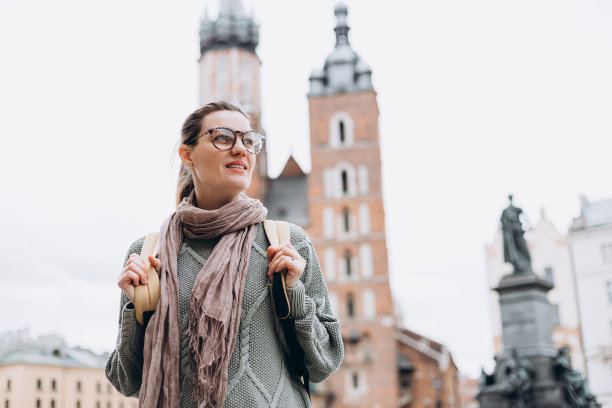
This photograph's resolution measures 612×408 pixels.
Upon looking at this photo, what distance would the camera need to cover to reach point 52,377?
4.83m

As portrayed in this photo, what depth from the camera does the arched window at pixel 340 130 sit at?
34.4 meters

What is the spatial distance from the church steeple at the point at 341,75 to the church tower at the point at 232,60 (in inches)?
110

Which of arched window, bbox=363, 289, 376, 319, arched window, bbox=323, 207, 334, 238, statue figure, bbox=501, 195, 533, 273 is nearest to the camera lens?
statue figure, bbox=501, 195, 533, 273

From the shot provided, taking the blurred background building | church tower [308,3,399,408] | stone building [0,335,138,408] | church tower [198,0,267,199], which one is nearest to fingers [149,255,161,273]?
stone building [0,335,138,408]

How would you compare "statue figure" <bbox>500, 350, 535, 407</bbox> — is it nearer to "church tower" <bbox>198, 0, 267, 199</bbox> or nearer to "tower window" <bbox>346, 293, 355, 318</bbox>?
"tower window" <bbox>346, 293, 355, 318</bbox>

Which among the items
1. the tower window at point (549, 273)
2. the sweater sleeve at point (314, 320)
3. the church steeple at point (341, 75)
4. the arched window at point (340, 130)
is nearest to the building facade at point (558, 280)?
the tower window at point (549, 273)

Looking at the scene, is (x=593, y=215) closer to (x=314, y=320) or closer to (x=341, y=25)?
(x=341, y=25)

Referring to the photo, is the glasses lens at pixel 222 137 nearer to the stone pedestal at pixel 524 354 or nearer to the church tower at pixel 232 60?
the stone pedestal at pixel 524 354

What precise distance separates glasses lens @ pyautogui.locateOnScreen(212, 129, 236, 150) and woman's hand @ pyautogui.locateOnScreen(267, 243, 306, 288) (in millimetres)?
312

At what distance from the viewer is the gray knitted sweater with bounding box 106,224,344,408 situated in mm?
1898

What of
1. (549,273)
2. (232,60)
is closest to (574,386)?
(549,273)

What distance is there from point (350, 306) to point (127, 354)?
3147 cm

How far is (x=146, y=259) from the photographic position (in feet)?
6.49

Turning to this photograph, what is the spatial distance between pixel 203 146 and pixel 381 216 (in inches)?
1248
